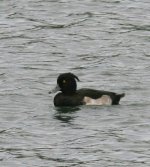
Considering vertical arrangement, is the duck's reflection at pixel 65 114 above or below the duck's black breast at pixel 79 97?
below

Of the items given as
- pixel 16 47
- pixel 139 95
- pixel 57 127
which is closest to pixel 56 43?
pixel 16 47

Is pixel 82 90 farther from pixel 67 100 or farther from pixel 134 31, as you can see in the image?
pixel 134 31

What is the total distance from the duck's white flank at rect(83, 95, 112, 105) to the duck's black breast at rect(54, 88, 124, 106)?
54 millimetres

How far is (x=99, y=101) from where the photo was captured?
24406mm

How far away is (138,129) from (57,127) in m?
1.45

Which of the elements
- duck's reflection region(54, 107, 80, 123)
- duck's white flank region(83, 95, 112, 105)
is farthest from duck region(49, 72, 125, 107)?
duck's reflection region(54, 107, 80, 123)

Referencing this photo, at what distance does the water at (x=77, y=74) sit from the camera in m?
20.8

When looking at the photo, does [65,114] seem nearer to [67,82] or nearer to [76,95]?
[76,95]

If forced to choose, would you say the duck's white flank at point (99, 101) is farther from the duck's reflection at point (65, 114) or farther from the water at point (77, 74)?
the duck's reflection at point (65, 114)

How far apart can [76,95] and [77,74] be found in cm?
284

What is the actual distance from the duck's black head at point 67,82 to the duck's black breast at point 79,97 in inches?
5.1

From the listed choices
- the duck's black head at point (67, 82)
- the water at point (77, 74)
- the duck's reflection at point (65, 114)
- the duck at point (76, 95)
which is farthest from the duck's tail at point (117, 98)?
the duck's black head at point (67, 82)

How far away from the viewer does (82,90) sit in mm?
24828

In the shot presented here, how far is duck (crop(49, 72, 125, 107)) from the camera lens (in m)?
24.4
